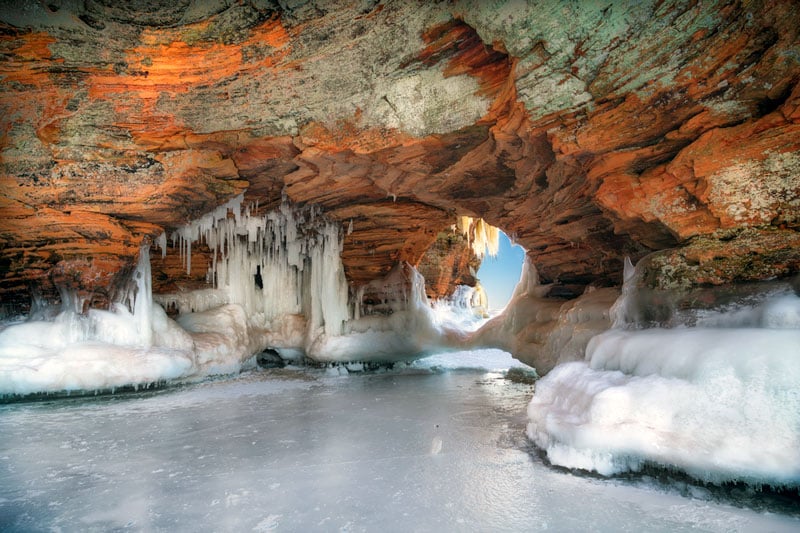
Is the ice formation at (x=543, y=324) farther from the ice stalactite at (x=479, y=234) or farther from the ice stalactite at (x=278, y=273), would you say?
the ice stalactite at (x=479, y=234)

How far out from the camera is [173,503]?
2.99m

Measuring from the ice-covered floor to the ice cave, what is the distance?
3 centimetres

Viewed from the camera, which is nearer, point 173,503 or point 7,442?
point 173,503

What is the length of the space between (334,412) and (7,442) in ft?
11.6

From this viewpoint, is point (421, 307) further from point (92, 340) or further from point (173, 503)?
point (173, 503)

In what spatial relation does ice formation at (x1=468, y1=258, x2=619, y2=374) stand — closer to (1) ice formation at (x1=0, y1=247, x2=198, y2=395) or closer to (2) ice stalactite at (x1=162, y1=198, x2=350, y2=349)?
(2) ice stalactite at (x1=162, y1=198, x2=350, y2=349)

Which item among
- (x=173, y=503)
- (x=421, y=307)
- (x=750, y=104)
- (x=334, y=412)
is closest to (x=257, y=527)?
(x=173, y=503)

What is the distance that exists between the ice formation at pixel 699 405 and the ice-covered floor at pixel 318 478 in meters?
0.19

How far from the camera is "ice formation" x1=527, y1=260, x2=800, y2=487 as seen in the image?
2.76m

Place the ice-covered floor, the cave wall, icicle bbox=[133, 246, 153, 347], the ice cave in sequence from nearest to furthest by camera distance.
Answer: the ice-covered floor, the ice cave, the cave wall, icicle bbox=[133, 246, 153, 347]

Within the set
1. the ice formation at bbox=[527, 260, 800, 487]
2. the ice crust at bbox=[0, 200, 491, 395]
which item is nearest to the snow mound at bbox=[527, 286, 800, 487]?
the ice formation at bbox=[527, 260, 800, 487]

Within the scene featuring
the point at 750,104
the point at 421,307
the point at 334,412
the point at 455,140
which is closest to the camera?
the point at 750,104

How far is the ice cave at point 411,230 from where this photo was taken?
9.77 ft

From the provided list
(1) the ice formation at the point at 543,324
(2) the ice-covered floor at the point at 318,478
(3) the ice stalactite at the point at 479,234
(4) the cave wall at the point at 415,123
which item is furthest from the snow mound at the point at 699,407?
(3) the ice stalactite at the point at 479,234
